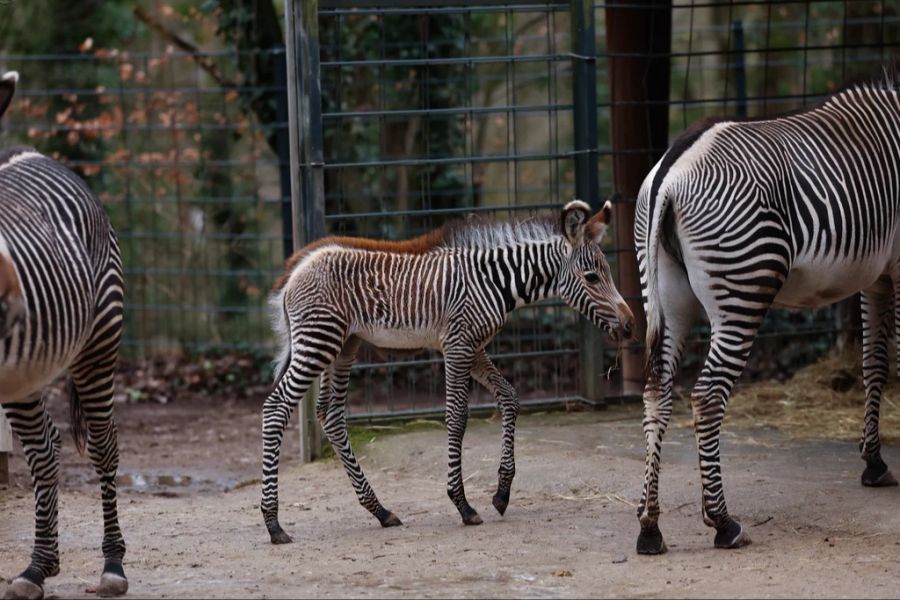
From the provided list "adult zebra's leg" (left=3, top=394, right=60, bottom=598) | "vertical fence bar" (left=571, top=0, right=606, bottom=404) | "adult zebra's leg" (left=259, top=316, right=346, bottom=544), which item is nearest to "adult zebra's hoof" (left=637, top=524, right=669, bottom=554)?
"adult zebra's leg" (left=259, top=316, right=346, bottom=544)

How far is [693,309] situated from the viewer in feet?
19.8

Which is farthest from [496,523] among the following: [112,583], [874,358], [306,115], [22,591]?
[306,115]

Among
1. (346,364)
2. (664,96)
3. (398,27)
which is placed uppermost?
(398,27)

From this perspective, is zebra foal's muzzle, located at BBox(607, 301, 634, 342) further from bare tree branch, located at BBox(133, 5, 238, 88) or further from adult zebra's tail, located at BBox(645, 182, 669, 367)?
bare tree branch, located at BBox(133, 5, 238, 88)

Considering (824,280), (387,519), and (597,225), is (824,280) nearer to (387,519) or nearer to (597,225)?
(597,225)

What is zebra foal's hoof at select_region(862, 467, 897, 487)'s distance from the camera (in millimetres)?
6680

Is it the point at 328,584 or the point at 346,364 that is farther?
the point at 346,364

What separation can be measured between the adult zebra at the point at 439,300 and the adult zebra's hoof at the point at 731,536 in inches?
52.2

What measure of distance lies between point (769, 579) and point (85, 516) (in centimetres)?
397

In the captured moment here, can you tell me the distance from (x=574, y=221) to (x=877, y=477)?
2184 mm

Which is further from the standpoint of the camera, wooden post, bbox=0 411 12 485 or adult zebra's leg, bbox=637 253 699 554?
wooden post, bbox=0 411 12 485

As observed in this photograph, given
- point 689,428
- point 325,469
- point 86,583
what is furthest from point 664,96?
point 86,583

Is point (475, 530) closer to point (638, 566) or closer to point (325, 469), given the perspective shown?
point (638, 566)

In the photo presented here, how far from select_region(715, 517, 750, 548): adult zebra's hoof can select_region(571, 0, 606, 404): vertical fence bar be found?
324cm
